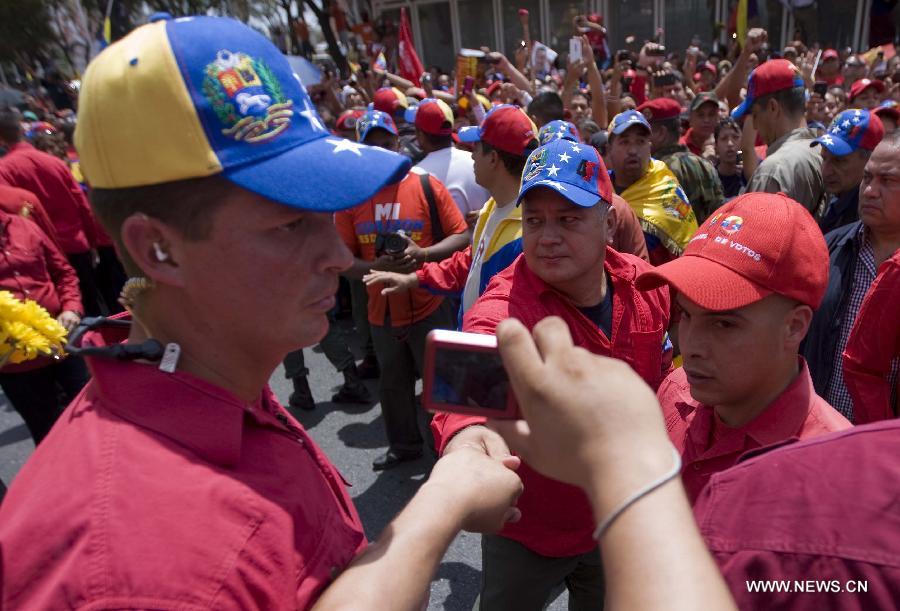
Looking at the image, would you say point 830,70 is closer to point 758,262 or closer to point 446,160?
point 446,160

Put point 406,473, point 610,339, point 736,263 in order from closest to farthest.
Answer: point 736,263 → point 610,339 → point 406,473

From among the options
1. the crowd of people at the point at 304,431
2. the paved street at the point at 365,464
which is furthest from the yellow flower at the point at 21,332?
the paved street at the point at 365,464

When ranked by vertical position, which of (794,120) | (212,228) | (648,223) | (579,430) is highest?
(212,228)

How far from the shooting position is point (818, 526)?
2.32 ft

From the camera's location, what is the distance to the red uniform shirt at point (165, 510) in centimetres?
73

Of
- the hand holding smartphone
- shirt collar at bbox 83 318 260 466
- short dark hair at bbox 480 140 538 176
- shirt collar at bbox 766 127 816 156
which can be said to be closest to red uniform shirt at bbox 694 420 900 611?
shirt collar at bbox 83 318 260 466

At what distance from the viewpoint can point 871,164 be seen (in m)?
2.72

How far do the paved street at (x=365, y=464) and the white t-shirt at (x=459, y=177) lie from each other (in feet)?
5.74

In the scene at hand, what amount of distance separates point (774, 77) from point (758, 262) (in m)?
3.31

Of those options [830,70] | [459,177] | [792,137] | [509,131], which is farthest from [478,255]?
[830,70]

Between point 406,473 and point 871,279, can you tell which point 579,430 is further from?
point 406,473

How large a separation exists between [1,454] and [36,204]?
1.88 metres

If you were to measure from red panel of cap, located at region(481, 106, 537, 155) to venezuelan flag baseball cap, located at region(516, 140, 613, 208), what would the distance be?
40.7 inches

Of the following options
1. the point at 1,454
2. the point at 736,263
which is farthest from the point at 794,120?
the point at 1,454
